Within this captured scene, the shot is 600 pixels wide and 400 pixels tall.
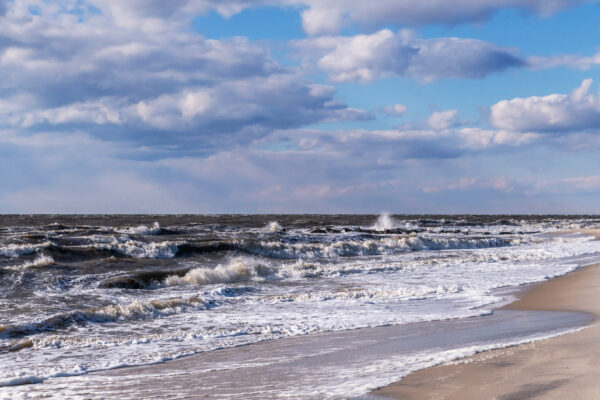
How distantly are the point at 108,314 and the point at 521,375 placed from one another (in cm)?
868

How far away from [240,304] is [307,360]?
6.05 metres

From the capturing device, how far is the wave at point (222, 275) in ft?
60.8

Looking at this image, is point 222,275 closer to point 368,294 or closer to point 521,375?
point 368,294

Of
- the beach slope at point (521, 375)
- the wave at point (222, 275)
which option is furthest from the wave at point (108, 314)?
the beach slope at point (521, 375)

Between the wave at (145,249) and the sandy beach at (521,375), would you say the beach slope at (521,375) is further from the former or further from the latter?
the wave at (145,249)

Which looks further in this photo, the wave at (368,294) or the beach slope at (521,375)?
the wave at (368,294)

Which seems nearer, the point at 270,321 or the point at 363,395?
the point at 363,395

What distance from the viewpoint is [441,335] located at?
9.73 metres

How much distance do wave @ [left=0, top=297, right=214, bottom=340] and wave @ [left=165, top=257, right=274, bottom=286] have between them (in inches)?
183

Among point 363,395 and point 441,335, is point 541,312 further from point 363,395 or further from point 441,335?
point 363,395

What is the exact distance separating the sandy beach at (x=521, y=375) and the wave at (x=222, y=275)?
12.3 m

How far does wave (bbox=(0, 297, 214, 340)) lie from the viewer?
10.6 meters

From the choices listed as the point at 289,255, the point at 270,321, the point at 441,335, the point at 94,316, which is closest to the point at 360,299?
the point at 270,321

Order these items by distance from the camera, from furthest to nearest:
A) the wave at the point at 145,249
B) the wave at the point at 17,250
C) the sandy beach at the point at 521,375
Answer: the wave at the point at 145,249 → the wave at the point at 17,250 → the sandy beach at the point at 521,375
